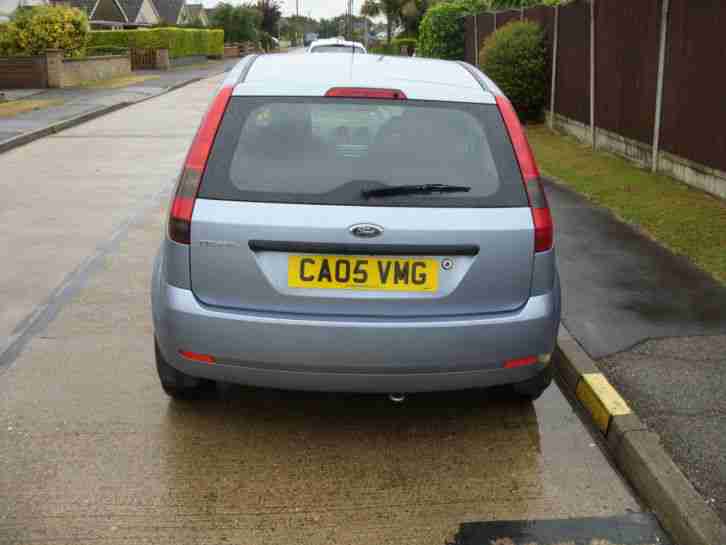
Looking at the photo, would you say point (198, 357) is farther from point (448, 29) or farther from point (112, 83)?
point (112, 83)

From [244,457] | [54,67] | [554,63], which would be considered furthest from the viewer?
[54,67]

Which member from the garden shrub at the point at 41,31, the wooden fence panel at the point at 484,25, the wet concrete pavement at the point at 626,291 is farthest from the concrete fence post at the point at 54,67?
the wet concrete pavement at the point at 626,291

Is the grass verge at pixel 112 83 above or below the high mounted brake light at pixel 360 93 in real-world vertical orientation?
below

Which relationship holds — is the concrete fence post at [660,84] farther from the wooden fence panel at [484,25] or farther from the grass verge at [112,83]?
the grass verge at [112,83]

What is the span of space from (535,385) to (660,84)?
24.5ft

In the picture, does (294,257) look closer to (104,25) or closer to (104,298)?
(104,298)

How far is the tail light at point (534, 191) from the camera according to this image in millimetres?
3629

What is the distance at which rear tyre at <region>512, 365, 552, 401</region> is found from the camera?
162 inches

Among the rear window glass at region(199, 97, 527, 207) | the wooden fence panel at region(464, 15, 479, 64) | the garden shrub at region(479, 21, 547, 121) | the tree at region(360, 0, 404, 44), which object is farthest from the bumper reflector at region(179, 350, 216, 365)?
the tree at region(360, 0, 404, 44)

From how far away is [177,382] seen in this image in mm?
4109

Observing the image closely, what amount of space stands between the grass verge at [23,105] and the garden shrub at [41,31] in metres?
6.34

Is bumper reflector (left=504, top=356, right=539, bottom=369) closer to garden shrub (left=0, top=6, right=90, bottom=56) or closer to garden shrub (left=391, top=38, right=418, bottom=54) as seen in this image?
garden shrub (left=0, top=6, right=90, bottom=56)

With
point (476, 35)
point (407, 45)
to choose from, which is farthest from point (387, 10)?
point (476, 35)

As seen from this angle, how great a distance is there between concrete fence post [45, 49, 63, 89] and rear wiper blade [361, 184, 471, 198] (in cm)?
2602
